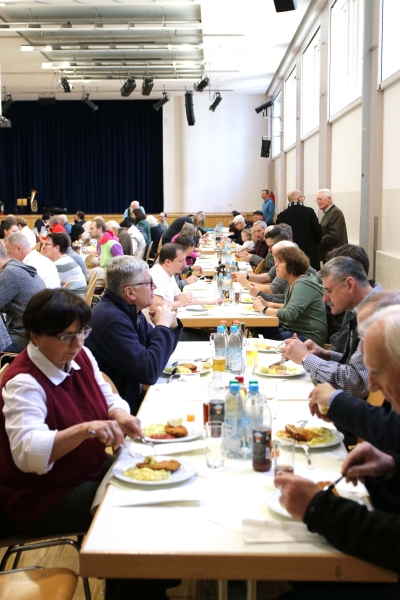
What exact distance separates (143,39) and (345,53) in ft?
15.0

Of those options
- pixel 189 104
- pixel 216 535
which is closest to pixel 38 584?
pixel 216 535

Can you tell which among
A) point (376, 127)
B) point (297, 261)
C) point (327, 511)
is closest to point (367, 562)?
point (327, 511)

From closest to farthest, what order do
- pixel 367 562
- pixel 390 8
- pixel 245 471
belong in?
pixel 367 562
pixel 245 471
pixel 390 8

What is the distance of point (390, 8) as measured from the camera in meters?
6.87

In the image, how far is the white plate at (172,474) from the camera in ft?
6.50

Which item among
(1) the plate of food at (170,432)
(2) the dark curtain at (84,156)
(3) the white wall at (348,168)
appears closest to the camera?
(1) the plate of food at (170,432)

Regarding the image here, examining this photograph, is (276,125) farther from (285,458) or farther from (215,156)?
(285,458)

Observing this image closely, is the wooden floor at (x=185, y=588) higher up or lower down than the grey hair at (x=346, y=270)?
lower down

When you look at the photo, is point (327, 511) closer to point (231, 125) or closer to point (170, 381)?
point (170, 381)

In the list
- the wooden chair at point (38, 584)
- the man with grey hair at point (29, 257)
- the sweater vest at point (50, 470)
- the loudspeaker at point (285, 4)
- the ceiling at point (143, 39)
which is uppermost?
the ceiling at point (143, 39)

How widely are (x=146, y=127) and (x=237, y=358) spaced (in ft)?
59.5

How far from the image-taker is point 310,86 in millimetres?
12305

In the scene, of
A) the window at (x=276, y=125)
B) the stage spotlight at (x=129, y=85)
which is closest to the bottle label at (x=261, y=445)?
the stage spotlight at (x=129, y=85)

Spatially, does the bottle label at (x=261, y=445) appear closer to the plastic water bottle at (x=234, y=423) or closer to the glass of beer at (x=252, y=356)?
the plastic water bottle at (x=234, y=423)
